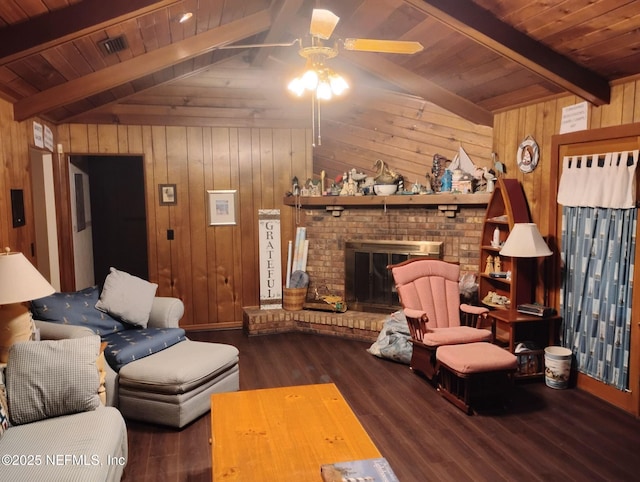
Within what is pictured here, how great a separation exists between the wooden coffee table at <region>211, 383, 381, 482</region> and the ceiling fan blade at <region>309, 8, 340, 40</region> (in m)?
2.07

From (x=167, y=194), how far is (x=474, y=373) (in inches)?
149

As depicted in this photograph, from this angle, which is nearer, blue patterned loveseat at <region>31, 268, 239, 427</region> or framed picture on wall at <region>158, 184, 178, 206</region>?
blue patterned loveseat at <region>31, 268, 239, 427</region>

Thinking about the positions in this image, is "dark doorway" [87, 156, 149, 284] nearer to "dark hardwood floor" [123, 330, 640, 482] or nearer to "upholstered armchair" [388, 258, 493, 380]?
"dark hardwood floor" [123, 330, 640, 482]

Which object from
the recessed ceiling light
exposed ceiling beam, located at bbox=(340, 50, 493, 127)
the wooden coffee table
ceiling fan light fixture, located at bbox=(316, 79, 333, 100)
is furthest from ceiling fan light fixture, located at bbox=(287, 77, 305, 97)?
the wooden coffee table

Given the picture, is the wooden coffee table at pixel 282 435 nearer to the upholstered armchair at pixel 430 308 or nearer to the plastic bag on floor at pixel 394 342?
the upholstered armchair at pixel 430 308

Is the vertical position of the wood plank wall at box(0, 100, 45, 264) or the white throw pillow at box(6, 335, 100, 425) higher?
the wood plank wall at box(0, 100, 45, 264)

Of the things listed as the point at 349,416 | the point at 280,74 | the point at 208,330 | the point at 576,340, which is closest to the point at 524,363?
the point at 576,340

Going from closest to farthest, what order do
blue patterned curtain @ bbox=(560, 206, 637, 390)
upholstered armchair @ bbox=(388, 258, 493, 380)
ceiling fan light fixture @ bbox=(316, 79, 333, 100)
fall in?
1. ceiling fan light fixture @ bbox=(316, 79, 333, 100)
2. blue patterned curtain @ bbox=(560, 206, 637, 390)
3. upholstered armchair @ bbox=(388, 258, 493, 380)

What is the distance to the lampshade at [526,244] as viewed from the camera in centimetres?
380

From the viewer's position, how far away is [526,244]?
382 centimetres

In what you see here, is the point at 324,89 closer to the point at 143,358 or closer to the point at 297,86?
the point at 297,86

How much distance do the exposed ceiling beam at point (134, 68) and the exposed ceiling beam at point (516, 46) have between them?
1694 mm

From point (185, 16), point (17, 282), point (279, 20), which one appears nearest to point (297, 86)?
point (185, 16)

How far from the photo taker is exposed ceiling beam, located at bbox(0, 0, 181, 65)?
2715 mm
